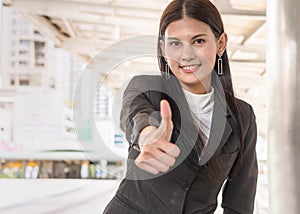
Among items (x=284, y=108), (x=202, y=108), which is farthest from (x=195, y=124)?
(x=284, y=108)

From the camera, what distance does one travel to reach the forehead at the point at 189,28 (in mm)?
801

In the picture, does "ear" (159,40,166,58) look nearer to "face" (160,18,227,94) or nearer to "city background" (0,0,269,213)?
"face" (160,18,227,94)

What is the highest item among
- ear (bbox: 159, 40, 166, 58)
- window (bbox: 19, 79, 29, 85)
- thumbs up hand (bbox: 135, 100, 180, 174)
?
ear (bbox: 159, 40, 166, 58)

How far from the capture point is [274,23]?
4.49 ft

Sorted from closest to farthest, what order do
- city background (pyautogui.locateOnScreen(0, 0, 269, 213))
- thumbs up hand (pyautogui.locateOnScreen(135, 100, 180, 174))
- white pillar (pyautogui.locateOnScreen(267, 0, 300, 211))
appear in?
1. thumbs up hand (pyautogui.locateOnScreen(135, 100, 180, 174))
2. white pillar (pyautogui.locateOnScreen(267, 0, 300, 211))
3. city background (pyautogui.locateOnScreen(0, 0, 269, 213))

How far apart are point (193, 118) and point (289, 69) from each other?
602 millimetres

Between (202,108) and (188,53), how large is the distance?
110 millimetres

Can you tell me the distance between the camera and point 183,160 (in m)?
0.76

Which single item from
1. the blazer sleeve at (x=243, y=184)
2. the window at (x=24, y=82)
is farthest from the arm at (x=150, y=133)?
the window at (x=24, y=82)

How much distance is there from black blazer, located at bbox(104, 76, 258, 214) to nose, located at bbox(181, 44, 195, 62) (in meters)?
0.04

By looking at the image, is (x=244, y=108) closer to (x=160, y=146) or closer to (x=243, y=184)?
(x=243, y=184)

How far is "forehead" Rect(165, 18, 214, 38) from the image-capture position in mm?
801

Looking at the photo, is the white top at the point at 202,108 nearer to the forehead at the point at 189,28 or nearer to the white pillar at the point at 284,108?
the forehead at the point at 189,28

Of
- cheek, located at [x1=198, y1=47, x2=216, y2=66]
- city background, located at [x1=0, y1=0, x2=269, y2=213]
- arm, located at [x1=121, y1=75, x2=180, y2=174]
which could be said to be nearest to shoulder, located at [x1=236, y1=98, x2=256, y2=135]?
cheek, located at [x1=198, y1=47, x2=216, y2=66]
